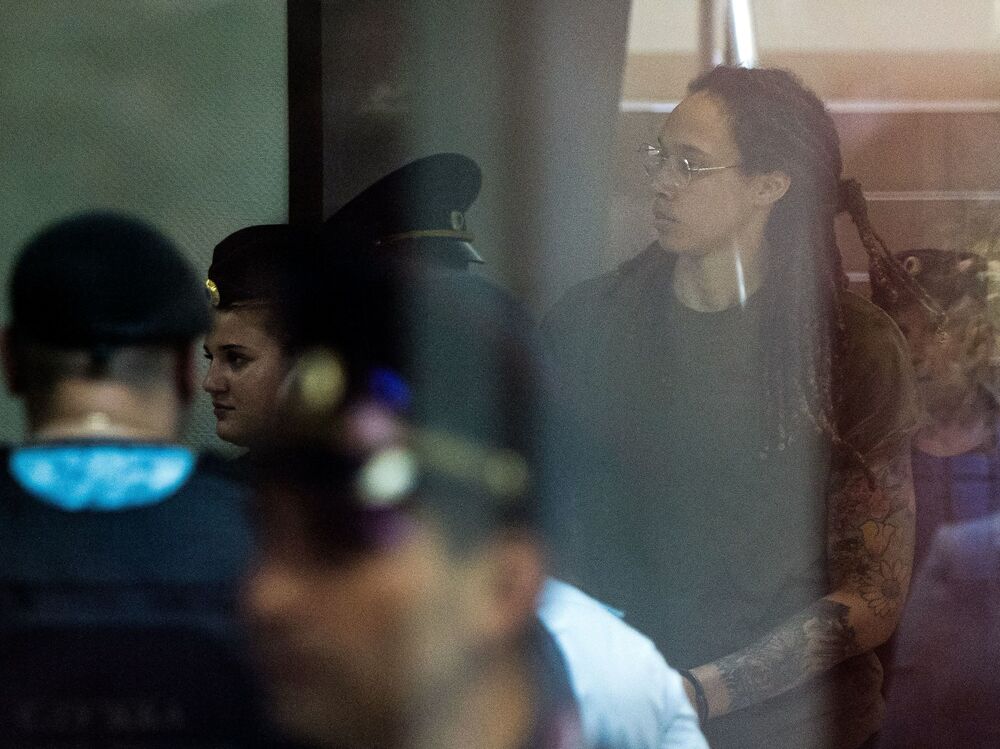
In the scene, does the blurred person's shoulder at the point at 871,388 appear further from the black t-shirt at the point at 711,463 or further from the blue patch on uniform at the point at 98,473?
the blue patch on uniform at the point at 98,473

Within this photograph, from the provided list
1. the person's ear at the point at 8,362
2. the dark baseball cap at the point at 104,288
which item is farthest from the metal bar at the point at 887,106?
the person's ear at the point at 8,362

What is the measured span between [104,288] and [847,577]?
117cm

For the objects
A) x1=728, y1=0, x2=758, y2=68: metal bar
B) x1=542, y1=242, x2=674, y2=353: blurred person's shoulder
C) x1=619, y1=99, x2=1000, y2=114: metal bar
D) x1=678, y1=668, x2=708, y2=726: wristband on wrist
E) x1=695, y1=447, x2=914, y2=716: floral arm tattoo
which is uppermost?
x1=728, y1=0, x2=758, y2=68: metal bar

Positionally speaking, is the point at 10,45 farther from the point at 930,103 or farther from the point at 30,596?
the point at 930,103

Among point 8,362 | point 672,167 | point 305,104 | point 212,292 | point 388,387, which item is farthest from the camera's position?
point 305,104

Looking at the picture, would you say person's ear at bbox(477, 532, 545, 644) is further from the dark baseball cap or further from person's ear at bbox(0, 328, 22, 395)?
person's ear at bbox(0, 328, 22, 395)

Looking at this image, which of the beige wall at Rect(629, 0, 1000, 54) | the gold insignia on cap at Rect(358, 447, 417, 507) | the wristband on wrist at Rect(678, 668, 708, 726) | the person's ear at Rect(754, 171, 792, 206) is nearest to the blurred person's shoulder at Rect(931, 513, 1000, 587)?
the wristband on wrist at Rect(678, 668, 708, 726)

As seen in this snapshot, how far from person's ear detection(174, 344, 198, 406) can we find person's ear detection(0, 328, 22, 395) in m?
0.21

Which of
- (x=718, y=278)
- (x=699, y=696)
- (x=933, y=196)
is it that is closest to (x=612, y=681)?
(x=699, y=696)

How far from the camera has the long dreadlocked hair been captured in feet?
5.94

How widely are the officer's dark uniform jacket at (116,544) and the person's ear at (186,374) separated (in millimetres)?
87

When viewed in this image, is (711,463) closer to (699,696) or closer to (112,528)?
(699,696)

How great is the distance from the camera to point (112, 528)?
1409mm

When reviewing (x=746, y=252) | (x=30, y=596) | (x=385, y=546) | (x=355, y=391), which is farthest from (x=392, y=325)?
(x=746, y=252)
